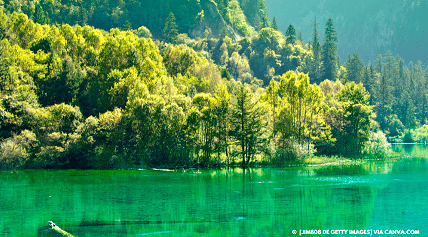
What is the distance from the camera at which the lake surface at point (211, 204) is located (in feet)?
98.8

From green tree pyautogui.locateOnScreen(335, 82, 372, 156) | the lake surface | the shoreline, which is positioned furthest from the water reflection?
green tree pyautogui.locateOnScreen(335, 82, 372, 156)

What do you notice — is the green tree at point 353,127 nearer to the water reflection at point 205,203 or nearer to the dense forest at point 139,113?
the dense forest at point 139,113

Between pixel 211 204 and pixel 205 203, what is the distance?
75cm

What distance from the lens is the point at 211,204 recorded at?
129ft

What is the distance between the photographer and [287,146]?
8362 cm

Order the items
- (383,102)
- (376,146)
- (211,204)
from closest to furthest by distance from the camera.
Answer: (211,204) → (376,146) → (383,102)

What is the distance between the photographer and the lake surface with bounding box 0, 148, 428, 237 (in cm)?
3010

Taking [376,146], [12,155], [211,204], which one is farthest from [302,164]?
[12,155]

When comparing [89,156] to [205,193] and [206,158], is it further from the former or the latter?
[205,193]

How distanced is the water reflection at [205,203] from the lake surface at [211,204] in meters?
0.07

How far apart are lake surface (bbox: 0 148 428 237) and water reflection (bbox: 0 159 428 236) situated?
0.07 m

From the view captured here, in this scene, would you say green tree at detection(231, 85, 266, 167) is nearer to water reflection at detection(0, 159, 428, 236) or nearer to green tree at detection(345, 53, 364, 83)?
water reflection at detection(0, 159, 428, 236)

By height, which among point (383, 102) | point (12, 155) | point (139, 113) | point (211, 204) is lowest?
point (211, 204)

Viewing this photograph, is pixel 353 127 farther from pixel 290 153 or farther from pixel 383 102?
pixel 383 102
